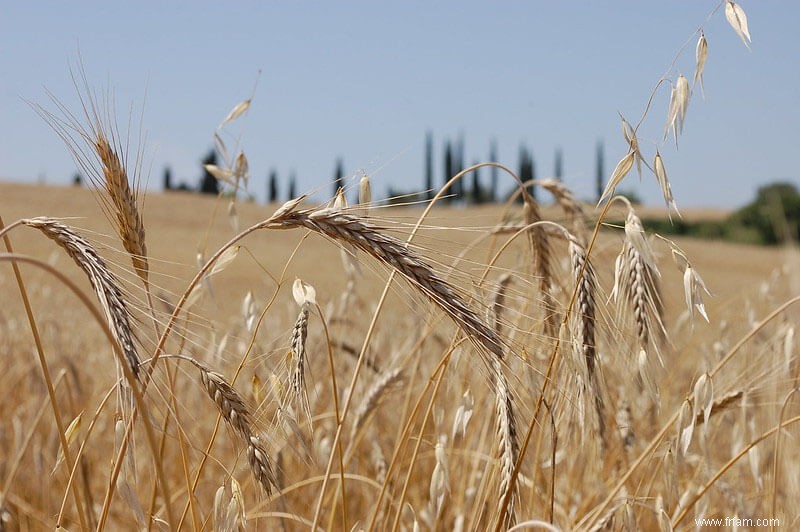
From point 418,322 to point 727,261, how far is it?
115ft

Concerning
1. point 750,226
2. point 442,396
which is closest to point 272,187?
point 750,226

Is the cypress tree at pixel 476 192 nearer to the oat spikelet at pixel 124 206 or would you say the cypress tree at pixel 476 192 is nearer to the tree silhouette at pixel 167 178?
the tree silhouette at pixel 167 178

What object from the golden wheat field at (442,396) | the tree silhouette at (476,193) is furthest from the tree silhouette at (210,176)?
the tree silhouette at (476,193)

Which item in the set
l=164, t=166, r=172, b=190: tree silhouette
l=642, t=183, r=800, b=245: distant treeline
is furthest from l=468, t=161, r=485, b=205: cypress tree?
l=164, t=166, r=172, b=190: tree silhouette

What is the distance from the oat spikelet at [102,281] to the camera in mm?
1006

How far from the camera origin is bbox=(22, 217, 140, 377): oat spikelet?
1.01 meters

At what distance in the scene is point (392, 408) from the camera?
12.5 ft

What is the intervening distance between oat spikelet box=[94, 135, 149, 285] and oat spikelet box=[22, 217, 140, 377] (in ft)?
0.42

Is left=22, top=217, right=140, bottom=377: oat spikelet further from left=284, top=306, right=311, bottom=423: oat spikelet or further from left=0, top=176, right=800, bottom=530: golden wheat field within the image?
left=284, top=306, right=311, bottom=423: oat spikelet

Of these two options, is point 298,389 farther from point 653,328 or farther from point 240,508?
point 653,328

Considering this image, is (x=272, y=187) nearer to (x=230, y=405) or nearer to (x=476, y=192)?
(x=476, y=192)

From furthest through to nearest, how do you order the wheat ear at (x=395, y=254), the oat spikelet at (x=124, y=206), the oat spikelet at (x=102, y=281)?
1. the oat spikelet at (x=124, y=206)
2. the wheat ear at (x=395, y=254)
3. the oat spikelet at (x=102, y=281)

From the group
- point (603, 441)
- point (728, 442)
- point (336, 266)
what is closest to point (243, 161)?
point (603, 441)

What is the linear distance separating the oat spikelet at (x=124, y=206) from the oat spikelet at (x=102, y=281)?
13 cm
